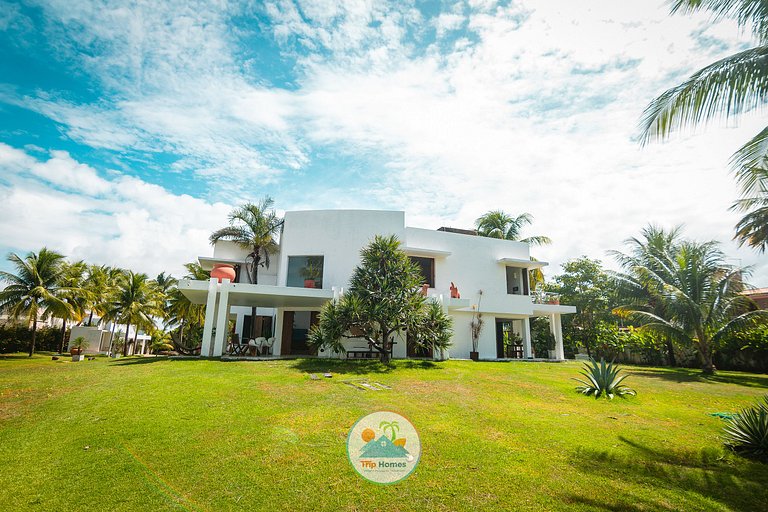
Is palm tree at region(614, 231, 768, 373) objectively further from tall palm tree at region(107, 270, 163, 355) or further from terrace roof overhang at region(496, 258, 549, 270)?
tall palm tree at region(107, 270, 163, 355)

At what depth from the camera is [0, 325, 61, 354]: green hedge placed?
25891 mm

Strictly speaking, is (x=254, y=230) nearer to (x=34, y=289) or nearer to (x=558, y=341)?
(x=34, y=289)

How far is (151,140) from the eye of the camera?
10.7 metres

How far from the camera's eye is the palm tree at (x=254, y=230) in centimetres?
2097

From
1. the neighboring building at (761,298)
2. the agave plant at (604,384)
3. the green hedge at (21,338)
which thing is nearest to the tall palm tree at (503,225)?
the agave plant at (604,384)

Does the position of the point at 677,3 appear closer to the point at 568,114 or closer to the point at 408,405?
the point at 568,114

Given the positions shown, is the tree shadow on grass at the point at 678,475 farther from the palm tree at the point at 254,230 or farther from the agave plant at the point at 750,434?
the palm tree at the point at 254,230

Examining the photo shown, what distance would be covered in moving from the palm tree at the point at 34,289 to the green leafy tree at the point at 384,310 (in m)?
21.6

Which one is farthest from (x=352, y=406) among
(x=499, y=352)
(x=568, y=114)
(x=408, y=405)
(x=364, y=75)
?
(x=499, y=352)

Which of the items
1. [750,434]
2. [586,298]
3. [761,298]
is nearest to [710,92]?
[750,434]

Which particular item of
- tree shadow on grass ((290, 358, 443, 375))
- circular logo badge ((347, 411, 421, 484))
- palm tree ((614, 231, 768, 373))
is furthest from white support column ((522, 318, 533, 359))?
circular logo badge ((347, 411, 421, 484))

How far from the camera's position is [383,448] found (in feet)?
17.8

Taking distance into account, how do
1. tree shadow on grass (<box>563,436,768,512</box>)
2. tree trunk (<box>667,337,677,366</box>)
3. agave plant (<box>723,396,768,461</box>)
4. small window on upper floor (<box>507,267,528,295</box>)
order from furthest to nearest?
1. small window on upper floor (<box>507,267,528,295</box>)
2. tree trunk (<box>667,337,677,366</box>)
3. agave plant (<box>723,396,768,461</box>)
4. tree shadow on grass (<box>563,436,768,512</box>)

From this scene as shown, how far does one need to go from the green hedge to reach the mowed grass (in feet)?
Answer: 77.7
